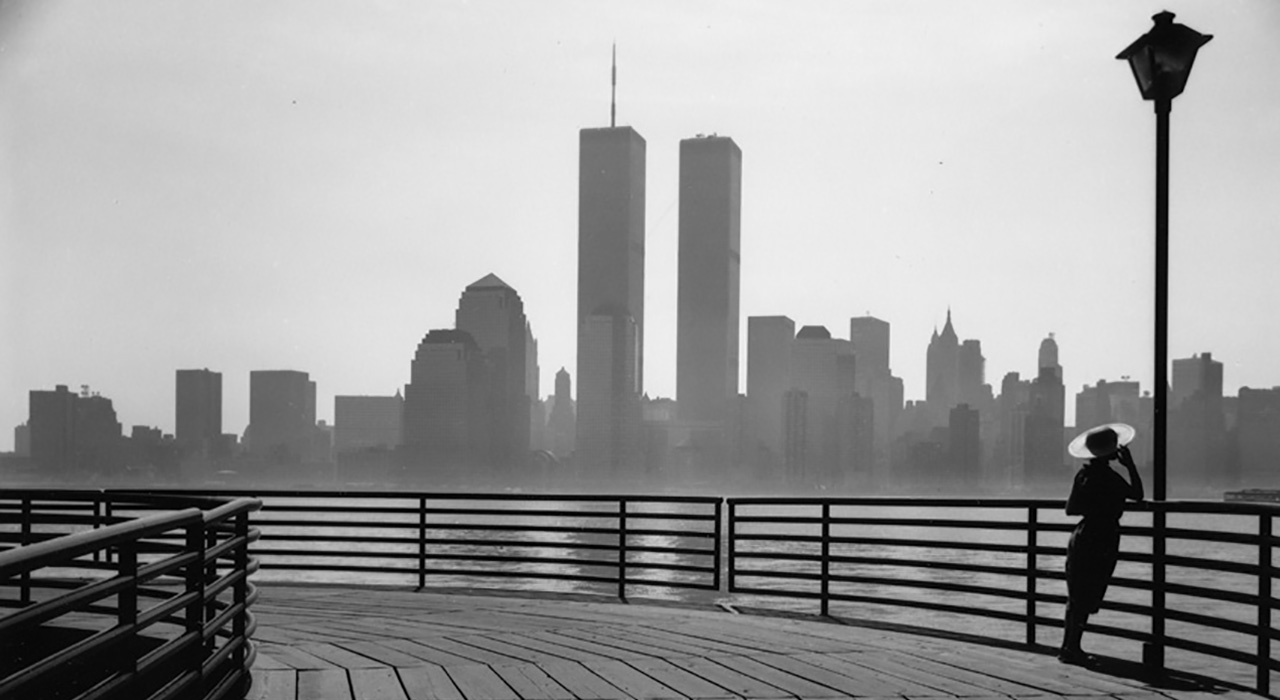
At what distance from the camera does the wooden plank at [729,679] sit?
6.84 meters

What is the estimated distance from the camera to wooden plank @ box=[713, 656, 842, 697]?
6.89 m

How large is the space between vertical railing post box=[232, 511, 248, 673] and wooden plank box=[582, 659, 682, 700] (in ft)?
7.01

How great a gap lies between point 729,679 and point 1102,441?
10.8ft

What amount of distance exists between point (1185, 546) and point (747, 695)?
524ft

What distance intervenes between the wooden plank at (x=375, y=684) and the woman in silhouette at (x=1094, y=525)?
4.64 metres

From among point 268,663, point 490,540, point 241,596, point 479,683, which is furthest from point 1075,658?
point 490,540

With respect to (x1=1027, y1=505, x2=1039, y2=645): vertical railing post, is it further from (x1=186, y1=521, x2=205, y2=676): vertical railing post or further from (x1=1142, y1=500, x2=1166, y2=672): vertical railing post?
(x1=186, y1=521, x2=205, y2=676): vertical railing post

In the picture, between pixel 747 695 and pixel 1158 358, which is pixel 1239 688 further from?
pixel 747 695

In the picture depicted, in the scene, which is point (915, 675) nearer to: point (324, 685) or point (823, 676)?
point (823, 676)

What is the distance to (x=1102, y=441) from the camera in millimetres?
8438

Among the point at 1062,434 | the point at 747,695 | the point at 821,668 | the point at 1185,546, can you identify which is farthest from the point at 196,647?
the point at 1062,434

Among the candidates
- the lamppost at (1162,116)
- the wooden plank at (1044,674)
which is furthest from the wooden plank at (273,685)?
the lamppost at (1162,116)

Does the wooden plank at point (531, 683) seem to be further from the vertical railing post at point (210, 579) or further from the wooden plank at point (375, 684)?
the vertical railing post at point (210, 579)

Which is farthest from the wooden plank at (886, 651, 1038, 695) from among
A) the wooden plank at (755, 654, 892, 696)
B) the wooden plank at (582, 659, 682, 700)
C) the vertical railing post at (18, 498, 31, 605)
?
the vertical railing post at (18, 498, 31, 605)
